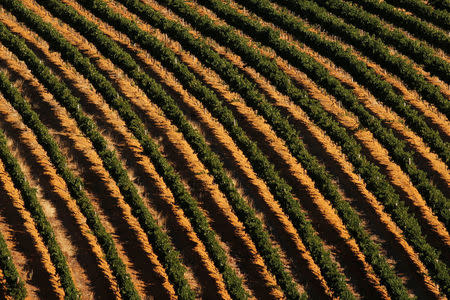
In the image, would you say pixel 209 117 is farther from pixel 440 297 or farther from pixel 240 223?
pixel 440 297

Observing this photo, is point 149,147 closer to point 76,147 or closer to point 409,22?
point 76,147

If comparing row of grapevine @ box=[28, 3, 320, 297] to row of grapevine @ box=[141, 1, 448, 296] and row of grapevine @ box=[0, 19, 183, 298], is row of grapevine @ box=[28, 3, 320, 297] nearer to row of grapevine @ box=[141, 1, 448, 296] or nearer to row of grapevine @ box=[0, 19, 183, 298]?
row of grapevine @ box=[0, 19, 183, 298]

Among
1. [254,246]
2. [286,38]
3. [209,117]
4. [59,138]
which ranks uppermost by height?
[286,38]

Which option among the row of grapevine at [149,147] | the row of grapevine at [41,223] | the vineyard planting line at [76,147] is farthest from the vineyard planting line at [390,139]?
the row of grapevine at [41,223]

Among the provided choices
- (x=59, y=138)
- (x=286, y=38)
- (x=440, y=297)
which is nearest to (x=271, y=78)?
(x=286, y=38)

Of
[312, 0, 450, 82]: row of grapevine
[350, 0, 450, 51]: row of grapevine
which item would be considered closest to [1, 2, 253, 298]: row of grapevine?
[312, 0, 450, 82]: row of grapevine

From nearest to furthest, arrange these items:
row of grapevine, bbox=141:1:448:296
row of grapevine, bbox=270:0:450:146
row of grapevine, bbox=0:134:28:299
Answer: row of grapevine, bbox=0:134:28:299 → row of grapevine, bbox=141:1:448:296 → row of grapevine, bbox=270:0:450:146

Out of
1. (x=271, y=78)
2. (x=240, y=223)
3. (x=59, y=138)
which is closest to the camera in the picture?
(x=240, y=223)
